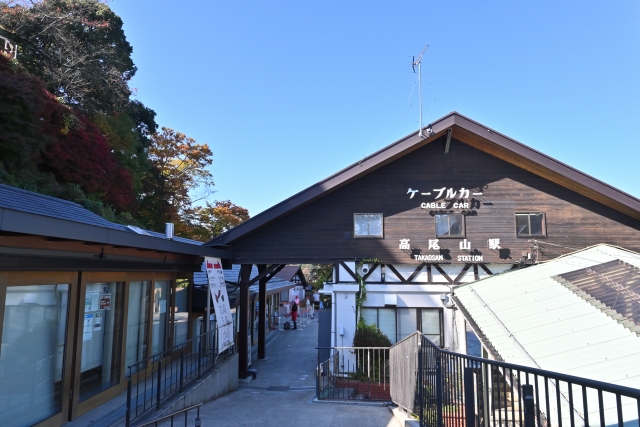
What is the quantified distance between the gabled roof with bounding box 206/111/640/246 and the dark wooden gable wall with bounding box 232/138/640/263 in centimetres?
41

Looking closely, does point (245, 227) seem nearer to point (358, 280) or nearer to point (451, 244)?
point (358, 280)

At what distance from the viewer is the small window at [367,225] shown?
13.8 m

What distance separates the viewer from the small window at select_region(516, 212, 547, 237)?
45.1ft

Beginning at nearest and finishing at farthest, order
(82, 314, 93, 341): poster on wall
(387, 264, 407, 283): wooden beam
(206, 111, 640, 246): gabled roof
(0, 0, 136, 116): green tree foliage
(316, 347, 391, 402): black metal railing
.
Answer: (82, 314, 93, 341): poster on wall < (316, 347, 391, 402): black metal railing < (206, 111, 640, 246): gabled roof < (387, 264, 407, 283): wooden beam < (0, 0, 136, 116): green tree foliage

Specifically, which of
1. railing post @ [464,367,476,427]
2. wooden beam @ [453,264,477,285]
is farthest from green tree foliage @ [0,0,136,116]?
railing post @ [464,367,476,427]

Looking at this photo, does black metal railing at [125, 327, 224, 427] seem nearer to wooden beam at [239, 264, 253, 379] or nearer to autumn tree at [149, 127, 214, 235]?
wooden beam at [239, 264, 253, 379]

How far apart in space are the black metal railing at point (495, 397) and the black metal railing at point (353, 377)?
195 inches

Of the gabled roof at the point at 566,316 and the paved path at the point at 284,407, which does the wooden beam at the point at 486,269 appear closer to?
the gabled roof at the point at 566,316

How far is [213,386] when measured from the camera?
10.2 m

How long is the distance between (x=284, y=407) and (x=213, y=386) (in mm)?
1912

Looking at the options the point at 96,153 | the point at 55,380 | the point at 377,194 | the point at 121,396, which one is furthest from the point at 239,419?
the point at 96,153

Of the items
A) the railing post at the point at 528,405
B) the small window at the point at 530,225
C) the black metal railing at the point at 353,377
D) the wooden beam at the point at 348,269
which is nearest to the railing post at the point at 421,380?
the railing post at the point at 528,405

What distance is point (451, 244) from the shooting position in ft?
44.9

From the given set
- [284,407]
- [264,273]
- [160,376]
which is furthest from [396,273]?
[160,376]
